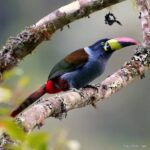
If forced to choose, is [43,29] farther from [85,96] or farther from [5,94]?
[5,94]

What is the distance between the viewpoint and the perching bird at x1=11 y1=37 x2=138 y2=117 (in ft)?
11.5

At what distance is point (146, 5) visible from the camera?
3328mm

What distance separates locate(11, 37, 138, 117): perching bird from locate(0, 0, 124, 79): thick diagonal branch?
38 centimetres

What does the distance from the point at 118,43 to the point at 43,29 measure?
0.63 meters

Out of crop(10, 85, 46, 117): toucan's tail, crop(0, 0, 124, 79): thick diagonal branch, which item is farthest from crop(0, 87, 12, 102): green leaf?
crop(0, 0, 124, 79): thick diagonal branch

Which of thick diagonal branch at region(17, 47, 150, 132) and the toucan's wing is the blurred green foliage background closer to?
the toucan's wing

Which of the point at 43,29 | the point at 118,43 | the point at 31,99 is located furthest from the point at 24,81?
the point at 118,43

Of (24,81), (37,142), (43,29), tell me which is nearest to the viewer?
(37,142)

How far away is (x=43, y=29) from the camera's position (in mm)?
3053

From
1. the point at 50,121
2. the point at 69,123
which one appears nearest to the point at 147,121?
the point at 69,123

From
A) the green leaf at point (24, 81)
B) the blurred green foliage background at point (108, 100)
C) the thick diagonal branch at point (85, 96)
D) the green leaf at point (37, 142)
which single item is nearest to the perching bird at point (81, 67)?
the thick diagonal branch at point (85, 96)

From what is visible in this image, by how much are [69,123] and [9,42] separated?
10.8 metres

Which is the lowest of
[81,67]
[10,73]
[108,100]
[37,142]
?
[108,100]

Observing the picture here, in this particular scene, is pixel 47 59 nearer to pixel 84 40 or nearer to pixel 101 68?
pixel 84 40
